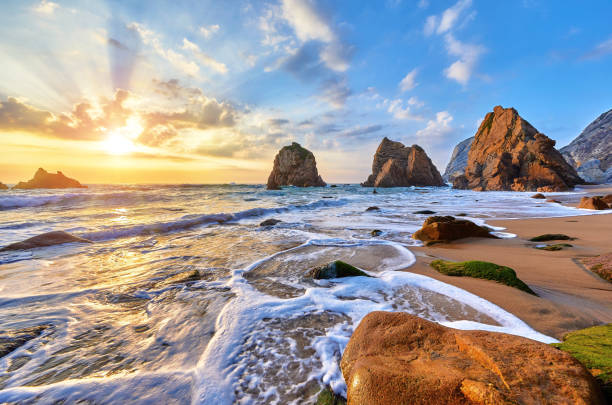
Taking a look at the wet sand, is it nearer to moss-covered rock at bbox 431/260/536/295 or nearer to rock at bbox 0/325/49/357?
moss-covered rock at bbox 431/260/536/295

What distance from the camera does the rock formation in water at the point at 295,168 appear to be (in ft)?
249

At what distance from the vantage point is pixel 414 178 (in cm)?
7331

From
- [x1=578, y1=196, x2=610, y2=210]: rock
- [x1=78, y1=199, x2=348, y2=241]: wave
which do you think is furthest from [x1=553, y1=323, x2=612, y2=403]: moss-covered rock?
[x1=578, y1=196, x2=610, y2=210]: rock

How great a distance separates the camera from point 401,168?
71.4m

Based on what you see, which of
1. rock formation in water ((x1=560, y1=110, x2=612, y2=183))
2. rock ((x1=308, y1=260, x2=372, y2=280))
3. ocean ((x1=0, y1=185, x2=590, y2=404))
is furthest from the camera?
rock formation in water ((x1=560, y1=110, x2=612, y2=183))

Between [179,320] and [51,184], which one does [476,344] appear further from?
[51,184]

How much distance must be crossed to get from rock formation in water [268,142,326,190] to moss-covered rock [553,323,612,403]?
74227mm

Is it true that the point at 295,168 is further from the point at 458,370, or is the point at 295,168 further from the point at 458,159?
the point at 458,159

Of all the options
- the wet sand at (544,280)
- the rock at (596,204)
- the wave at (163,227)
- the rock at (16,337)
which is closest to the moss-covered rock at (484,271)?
the wet sand at (544,280)

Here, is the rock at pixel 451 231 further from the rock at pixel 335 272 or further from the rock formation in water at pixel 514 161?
the rock formation in water at pixel 514 161

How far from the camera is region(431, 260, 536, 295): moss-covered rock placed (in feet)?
11.0

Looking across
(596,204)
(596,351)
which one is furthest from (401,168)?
(596,351)

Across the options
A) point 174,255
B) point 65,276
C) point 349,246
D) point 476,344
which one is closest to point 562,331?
point 476,344

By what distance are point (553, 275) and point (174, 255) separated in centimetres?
766
